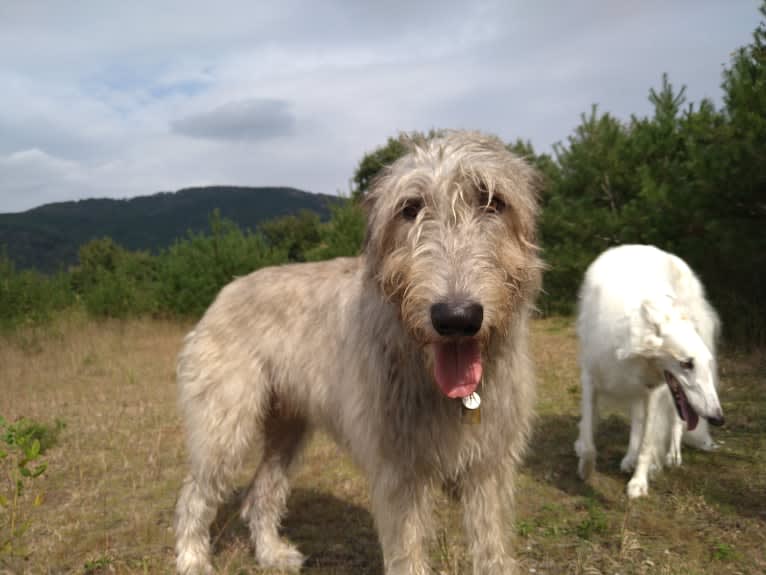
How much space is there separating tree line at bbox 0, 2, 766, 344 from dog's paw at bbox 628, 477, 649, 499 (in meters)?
2.21

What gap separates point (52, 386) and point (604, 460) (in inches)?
388

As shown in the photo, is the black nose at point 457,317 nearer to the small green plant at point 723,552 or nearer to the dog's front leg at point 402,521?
the dog's front leg at point 402,521

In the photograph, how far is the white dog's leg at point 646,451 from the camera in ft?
16.8

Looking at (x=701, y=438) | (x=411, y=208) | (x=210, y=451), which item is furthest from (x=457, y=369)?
(x=701, y=438)

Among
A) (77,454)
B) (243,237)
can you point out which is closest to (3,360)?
(243,237)

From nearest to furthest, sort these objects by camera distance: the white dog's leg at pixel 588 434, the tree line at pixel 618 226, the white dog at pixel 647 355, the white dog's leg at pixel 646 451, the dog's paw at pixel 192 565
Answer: the dog's paw at pixel 192 565 < the white dog at pixel 647 355 < the white dog's leg at pixel 646 451 < the white dog's leg at pixel 588 434 < the tree line at pixel 618 226

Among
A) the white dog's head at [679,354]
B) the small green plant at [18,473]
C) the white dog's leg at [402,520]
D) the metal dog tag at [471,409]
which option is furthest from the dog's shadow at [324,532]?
the white dog's head at [679,354]

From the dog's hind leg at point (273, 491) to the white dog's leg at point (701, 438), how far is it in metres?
4.10

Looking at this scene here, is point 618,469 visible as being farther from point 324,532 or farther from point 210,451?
point 210,451

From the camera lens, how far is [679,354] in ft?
15.5

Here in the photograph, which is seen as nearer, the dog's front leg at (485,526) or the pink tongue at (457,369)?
the pink tongue at (457,369)

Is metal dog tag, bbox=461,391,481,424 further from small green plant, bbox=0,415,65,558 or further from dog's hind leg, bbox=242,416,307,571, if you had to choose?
dog's hind leg, bbox=242,416,307,571

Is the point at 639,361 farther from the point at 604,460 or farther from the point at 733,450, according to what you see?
the point at 733,450

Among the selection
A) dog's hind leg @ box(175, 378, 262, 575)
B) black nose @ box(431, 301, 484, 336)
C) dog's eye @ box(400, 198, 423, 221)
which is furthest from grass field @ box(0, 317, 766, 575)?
dog's eye @ box(400, 198, 423, 221)
